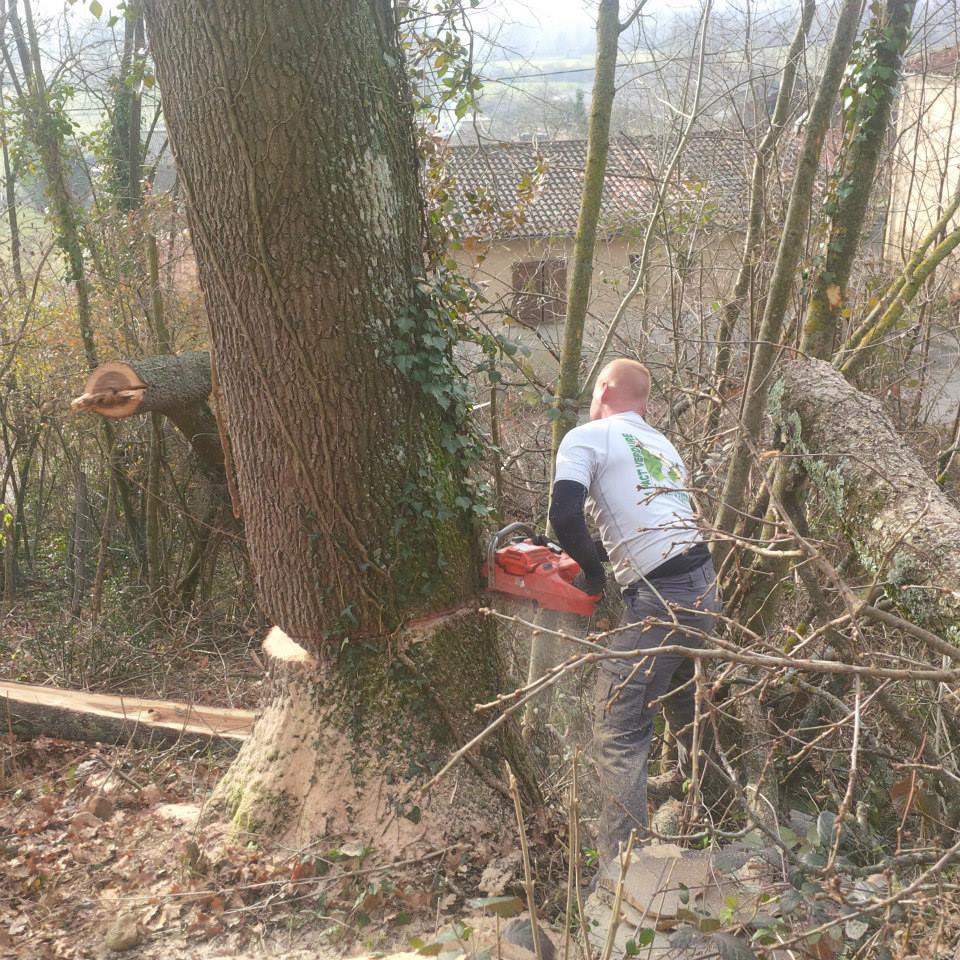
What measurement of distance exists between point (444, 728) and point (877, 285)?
4633 mm

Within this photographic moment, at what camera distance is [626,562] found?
3.74 metres

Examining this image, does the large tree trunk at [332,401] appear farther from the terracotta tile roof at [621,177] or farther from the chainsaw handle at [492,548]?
the terracotta tile roof at [621,177]

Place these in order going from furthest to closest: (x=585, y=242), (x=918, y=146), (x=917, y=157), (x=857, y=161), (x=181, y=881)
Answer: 1. (x=918, y=146)
2. (x=917, y=157)
3. (x=585, y=242)
4. (x=857, y=161)
5. (x=181, y=881)

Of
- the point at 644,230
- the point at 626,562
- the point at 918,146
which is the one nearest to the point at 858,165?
the point at 626,562

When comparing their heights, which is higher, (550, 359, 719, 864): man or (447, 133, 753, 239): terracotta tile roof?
(447, 133, 753, 239): terracotta tile roof

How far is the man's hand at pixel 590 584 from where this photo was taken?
377cm

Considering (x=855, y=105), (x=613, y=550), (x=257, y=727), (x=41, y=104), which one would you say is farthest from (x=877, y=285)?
(x=41, y=104)

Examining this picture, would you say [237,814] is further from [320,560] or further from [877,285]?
[877,285]

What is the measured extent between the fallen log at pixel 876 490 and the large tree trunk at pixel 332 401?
1395 mm

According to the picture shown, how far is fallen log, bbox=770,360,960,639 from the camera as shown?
2594mm

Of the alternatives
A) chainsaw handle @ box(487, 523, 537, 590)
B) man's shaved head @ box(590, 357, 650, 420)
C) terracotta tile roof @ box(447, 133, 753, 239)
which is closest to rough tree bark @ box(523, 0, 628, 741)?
man's shaved head @ box(590, 357, 650, 420)

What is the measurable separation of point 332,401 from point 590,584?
1.30 meters

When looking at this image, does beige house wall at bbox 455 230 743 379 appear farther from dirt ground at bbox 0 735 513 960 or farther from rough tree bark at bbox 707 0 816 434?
dirt ground at bbox 0 735 513 960

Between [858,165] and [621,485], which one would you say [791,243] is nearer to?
[858,165]
